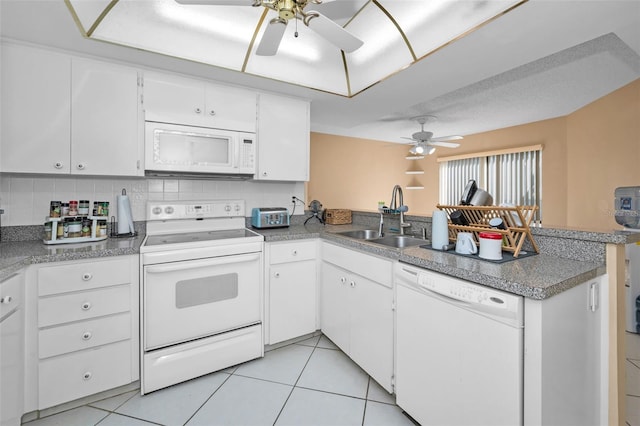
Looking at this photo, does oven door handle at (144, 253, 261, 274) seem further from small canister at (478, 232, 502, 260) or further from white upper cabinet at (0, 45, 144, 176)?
small canister at (478, 232, 502, 260)

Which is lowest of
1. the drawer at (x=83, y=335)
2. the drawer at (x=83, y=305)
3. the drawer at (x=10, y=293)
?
the drawer at (x=83, y=335)

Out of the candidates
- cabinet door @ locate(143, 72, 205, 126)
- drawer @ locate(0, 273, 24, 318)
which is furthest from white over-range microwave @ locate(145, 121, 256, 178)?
drawer @ locate(0, 273, 24, 318)

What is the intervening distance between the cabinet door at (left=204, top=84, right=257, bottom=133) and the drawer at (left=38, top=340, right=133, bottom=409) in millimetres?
1675

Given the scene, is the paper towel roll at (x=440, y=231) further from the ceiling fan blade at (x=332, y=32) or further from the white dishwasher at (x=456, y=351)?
the ceiling fan blade at (x=332, y=32)

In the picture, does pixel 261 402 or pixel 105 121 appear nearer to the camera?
pixel 261 402

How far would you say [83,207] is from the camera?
1.87 m

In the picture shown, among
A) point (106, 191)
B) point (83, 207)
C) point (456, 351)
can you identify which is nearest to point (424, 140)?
point (456, 351)

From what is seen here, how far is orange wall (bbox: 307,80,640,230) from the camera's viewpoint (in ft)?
9.89

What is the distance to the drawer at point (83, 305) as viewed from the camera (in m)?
1.47

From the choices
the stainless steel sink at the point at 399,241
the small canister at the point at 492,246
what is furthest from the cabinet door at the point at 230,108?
the small canister at the point at 492,246

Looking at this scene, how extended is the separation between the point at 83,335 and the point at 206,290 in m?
0.68

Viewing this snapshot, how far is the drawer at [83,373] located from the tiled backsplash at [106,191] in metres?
1.00

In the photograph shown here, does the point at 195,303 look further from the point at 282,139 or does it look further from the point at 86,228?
the point at 282,139

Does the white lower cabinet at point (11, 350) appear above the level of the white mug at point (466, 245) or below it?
below
